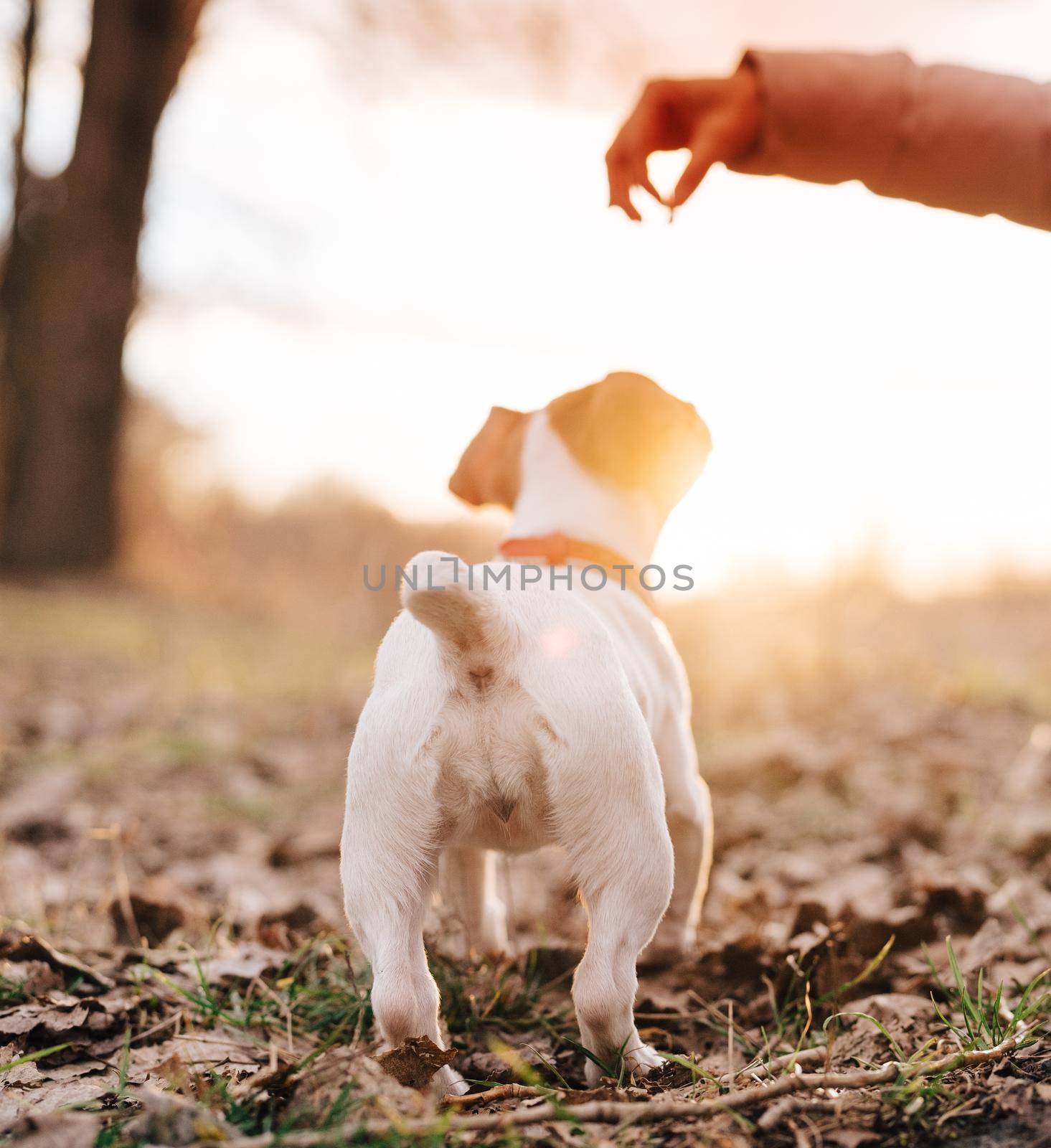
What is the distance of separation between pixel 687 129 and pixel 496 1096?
5.72 feet

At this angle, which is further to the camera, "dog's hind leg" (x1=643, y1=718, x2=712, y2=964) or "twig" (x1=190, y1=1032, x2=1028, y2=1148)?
"dog's hind leg" (x1=643, y1=718, x2=712, y2=964)

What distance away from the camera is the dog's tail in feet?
5.71

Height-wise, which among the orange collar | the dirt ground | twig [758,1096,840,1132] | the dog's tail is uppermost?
the orange collar

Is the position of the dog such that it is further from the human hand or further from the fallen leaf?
the human hand

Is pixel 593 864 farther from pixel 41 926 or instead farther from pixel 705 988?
pixel 41 926

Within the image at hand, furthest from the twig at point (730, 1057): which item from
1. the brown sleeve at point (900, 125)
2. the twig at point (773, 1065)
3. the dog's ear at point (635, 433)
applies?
the brown sleeve at point (900, 125)

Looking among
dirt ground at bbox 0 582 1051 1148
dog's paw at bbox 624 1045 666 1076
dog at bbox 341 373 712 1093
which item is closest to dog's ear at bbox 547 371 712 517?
dog at bbox 341 373 712 1093

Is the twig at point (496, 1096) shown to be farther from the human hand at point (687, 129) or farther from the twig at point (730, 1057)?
the human hand at point (687, 129)

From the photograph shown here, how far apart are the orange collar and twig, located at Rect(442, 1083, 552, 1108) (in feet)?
3.86

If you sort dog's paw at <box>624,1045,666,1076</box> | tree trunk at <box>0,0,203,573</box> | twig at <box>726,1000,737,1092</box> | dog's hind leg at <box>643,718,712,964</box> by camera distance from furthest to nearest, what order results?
tree trunk at <box>0,0,203,573</box>
dog's hind leg at <box>643,718,712,964</box>
dog's paw at <box>624,1045,666,1076</box>
twig at <box>726,1000,737,1092</box>

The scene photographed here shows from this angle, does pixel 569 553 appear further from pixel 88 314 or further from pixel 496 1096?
pixel 88 314

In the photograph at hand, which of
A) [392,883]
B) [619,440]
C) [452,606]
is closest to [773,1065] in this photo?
[392,883]

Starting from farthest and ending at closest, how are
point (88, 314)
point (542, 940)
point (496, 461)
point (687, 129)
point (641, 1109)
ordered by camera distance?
point (88, 314) < point (496, 461) < point (542, 940) < point (687, 129) < point (641, 1109)

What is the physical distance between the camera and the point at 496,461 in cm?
277
